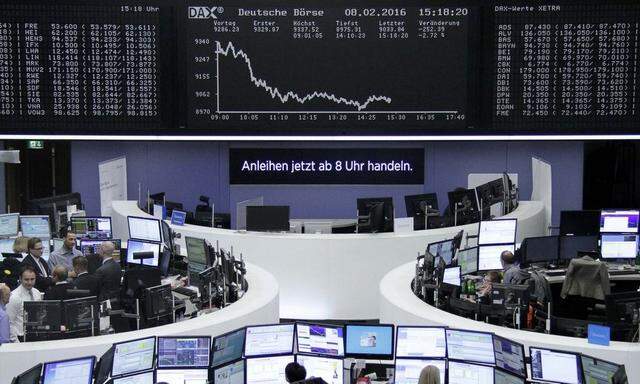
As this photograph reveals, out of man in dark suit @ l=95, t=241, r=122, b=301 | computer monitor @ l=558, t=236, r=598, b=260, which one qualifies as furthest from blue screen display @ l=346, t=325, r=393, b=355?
computer monitor @ l=558, t=236, r=598, b=260

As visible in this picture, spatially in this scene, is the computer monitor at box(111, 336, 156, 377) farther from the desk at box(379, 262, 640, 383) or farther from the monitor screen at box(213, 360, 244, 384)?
the desk at box(379, 262, 640, 383)

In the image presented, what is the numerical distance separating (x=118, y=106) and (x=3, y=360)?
4.75 m

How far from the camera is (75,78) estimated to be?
11742 mm

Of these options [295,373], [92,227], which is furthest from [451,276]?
[92,227]

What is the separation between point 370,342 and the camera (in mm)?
7941

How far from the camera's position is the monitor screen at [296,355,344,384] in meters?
7.93

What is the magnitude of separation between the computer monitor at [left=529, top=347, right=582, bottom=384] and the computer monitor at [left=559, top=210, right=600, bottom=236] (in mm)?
4827

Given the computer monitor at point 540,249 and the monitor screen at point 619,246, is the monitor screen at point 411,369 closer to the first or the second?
the computer monitor at point 540,249

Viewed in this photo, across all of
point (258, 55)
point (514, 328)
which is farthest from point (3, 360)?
point (258, 55)

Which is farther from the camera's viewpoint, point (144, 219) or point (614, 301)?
point (144, 219)

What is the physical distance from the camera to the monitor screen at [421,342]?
776cm

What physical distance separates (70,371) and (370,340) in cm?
216

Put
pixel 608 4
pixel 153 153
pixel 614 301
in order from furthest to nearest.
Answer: pixel 153 153 → pixel 608 4 → pixel 614 301

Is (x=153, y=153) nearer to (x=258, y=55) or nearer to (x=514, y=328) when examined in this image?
(x=258, y=55)
